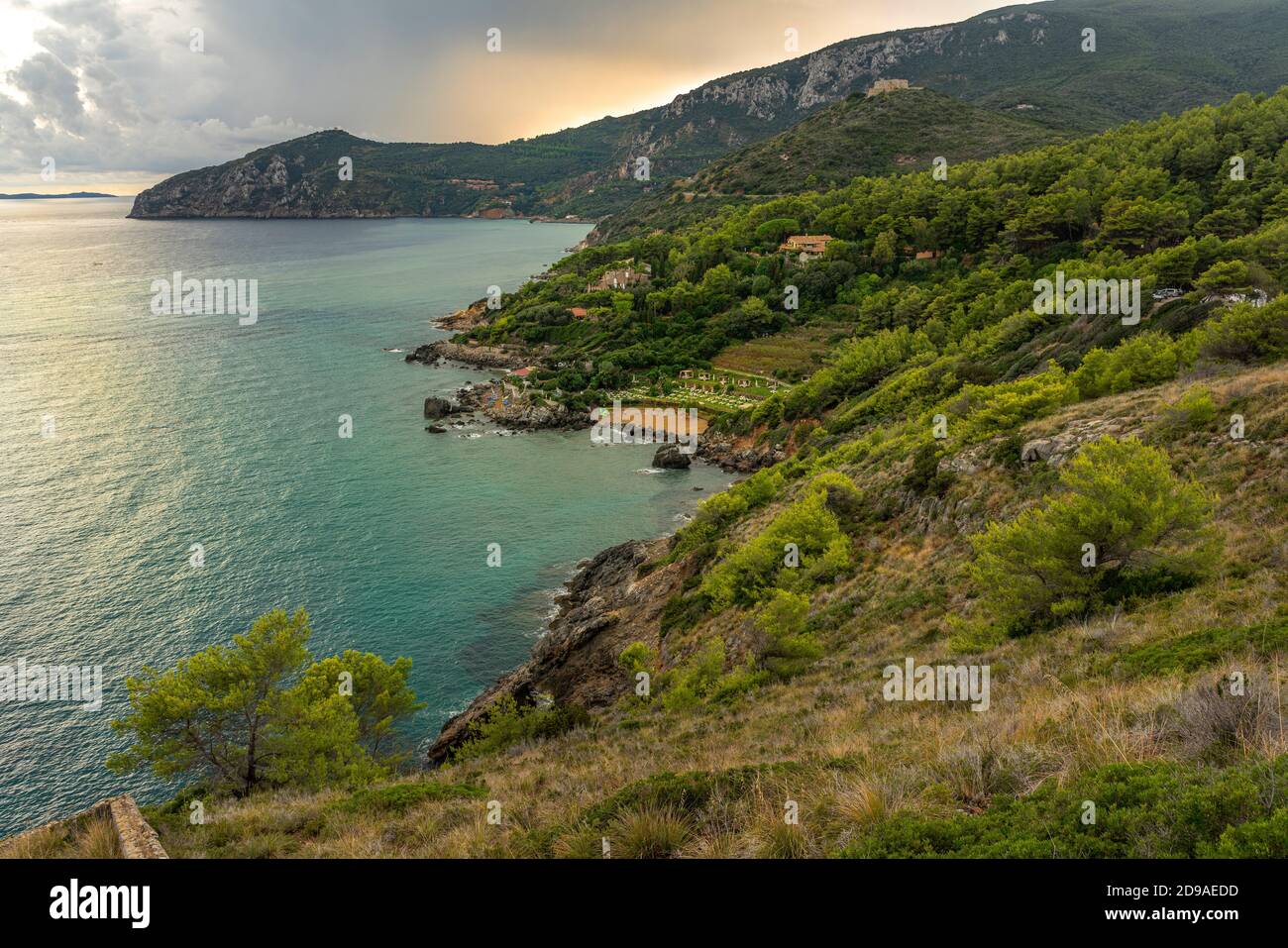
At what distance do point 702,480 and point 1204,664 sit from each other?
162 ft

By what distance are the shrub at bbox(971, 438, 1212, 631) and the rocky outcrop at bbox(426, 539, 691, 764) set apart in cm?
1772

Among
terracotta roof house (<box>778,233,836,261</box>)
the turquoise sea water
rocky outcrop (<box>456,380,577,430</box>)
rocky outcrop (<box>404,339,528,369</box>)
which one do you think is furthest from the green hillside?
rocky outcrop (<box>404,339,528,369</box>)

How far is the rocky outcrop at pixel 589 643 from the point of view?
30781 millimetres

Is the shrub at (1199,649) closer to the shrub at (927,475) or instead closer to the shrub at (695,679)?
the shrub at (695,679)

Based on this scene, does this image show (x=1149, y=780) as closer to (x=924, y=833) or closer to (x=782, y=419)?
(x=924, y=833)

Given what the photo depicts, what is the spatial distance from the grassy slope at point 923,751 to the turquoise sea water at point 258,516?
63.5 ft

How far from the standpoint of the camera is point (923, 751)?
10922 millimetres

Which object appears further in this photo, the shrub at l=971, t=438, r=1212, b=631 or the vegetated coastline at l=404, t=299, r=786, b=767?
the vegetated coastline at l=404, t=299, r=786, b=767

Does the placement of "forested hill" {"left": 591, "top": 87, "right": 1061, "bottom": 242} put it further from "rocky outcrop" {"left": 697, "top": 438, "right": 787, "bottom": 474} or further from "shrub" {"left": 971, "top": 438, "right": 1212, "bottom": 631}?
"shrub" {"left": 971, "top": 438, "right": 1212, "bottom": 631}

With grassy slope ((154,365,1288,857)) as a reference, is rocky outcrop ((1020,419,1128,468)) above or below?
above

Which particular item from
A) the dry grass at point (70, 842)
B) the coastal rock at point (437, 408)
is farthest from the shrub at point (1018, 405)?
the coastal rock at point (437, 408)

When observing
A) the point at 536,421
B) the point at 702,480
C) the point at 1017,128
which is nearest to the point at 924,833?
the point at 702,480

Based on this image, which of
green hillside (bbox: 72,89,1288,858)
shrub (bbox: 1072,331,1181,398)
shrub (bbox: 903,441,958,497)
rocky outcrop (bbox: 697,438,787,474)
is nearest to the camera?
A: green hillside (bbox: 72,89,1288,858)

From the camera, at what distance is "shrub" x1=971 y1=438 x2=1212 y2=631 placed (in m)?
16.1
